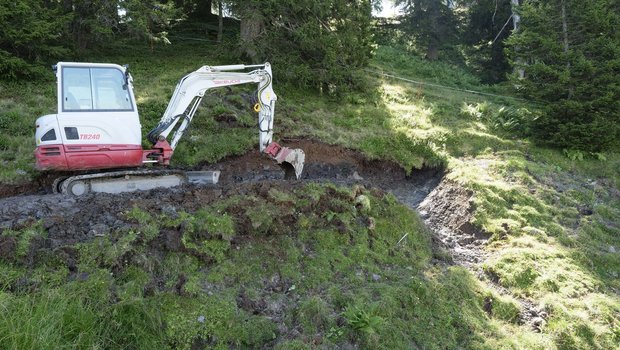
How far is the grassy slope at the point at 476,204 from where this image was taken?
20.3 ft

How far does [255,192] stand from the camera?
7688mm

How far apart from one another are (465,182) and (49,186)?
8.48m

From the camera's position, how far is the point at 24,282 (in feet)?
16.5

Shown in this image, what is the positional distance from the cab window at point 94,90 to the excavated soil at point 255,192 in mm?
1506

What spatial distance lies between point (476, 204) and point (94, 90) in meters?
7.63

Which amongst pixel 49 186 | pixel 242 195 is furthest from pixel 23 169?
pixel 242 195

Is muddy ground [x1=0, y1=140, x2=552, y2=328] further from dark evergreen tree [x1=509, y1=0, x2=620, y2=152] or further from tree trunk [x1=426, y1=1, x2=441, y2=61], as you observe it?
tree trunk [x1=426, y1=1, x2=441, y2=61]

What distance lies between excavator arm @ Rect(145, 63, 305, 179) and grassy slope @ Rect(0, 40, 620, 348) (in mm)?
1415

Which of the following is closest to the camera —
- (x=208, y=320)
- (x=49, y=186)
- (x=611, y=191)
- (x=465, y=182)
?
(x=208, y=320)

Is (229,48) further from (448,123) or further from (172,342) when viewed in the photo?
(172,342)

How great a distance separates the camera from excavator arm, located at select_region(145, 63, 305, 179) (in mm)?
8469

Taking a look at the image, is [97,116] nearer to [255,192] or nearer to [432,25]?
[255,192]

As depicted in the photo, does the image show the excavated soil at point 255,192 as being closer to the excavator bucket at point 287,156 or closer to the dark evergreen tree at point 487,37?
the excavator bucket at point 287,156

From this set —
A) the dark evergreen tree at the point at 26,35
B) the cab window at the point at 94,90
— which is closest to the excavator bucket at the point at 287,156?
the cab window at the point at 94,90
